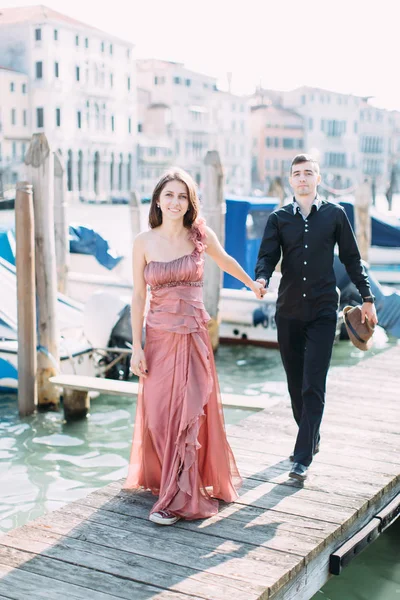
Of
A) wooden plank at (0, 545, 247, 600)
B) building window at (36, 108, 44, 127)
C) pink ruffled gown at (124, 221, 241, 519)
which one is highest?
building window at (36, 108, 44, 127)

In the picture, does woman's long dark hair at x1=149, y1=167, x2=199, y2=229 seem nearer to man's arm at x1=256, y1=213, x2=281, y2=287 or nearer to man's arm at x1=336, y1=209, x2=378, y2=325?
man's arm at x1=256, y1=213, x2=281, y2=287

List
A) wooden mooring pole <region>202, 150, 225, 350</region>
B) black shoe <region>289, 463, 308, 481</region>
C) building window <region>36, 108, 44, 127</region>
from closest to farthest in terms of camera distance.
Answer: black shoe <region>289, 463, 308, 481</region> < wooden mooring pole <region>202, 150, 225, 350</region> < building window <region>36, 108, 44, 127</region>

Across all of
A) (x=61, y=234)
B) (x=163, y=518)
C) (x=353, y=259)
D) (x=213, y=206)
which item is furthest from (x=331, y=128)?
(x=163, y=518)

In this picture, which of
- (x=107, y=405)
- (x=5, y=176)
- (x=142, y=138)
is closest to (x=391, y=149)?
(x=142, y=138)

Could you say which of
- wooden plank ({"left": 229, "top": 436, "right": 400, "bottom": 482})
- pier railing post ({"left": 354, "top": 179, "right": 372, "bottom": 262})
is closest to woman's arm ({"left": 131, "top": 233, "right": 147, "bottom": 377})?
wooden plank ({"left": 229, "top": 436, "right": 400, "bottom": 482})

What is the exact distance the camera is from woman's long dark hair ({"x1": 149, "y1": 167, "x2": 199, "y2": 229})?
338 centimetres

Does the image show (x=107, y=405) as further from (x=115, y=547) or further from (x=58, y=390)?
(x=115, y=547)

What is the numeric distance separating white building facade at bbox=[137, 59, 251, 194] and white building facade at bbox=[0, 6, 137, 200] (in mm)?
4507

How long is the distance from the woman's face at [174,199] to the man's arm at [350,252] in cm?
83

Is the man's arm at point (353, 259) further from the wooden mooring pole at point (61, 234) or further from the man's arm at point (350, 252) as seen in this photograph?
the wooden mooring pole at point (61, 234)

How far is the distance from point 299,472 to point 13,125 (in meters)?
55.6

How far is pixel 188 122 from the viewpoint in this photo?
3164 inches

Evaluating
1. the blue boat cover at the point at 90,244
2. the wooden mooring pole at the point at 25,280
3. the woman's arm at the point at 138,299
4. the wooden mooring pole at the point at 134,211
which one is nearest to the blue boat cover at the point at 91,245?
the blue boat cover at the point at 90,244

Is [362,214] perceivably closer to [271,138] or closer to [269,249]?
[269,249]
